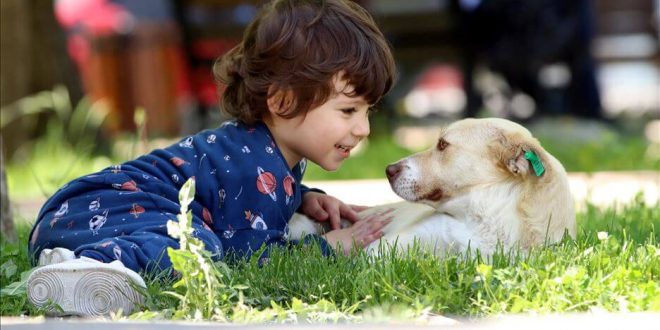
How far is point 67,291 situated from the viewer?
3264 millimetres

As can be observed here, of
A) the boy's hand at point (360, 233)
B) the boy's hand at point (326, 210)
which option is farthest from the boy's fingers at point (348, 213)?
the boy's hand at point (360, 233)

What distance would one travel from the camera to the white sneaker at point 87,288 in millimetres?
3248

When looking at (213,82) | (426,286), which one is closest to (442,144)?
(426,286)

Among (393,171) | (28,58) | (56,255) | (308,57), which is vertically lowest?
(56,255)

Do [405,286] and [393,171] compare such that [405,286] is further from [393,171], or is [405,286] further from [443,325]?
[393,171]

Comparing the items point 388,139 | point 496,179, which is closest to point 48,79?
point 388,139

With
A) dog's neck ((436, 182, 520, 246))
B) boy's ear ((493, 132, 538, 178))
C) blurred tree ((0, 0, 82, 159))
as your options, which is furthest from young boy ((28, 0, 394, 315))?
blurred tree ((0, 0, 82, 159))

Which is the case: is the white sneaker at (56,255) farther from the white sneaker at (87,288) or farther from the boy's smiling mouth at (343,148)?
the boy's smiling mouth at (343,148)

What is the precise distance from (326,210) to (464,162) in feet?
2.43

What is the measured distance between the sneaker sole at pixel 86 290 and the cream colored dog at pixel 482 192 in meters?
0.98

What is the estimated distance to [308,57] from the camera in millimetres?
4160

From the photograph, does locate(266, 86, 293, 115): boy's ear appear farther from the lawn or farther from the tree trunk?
the tree trunk

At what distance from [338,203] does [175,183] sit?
2.74 ft

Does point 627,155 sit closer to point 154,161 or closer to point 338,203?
point 338,203
